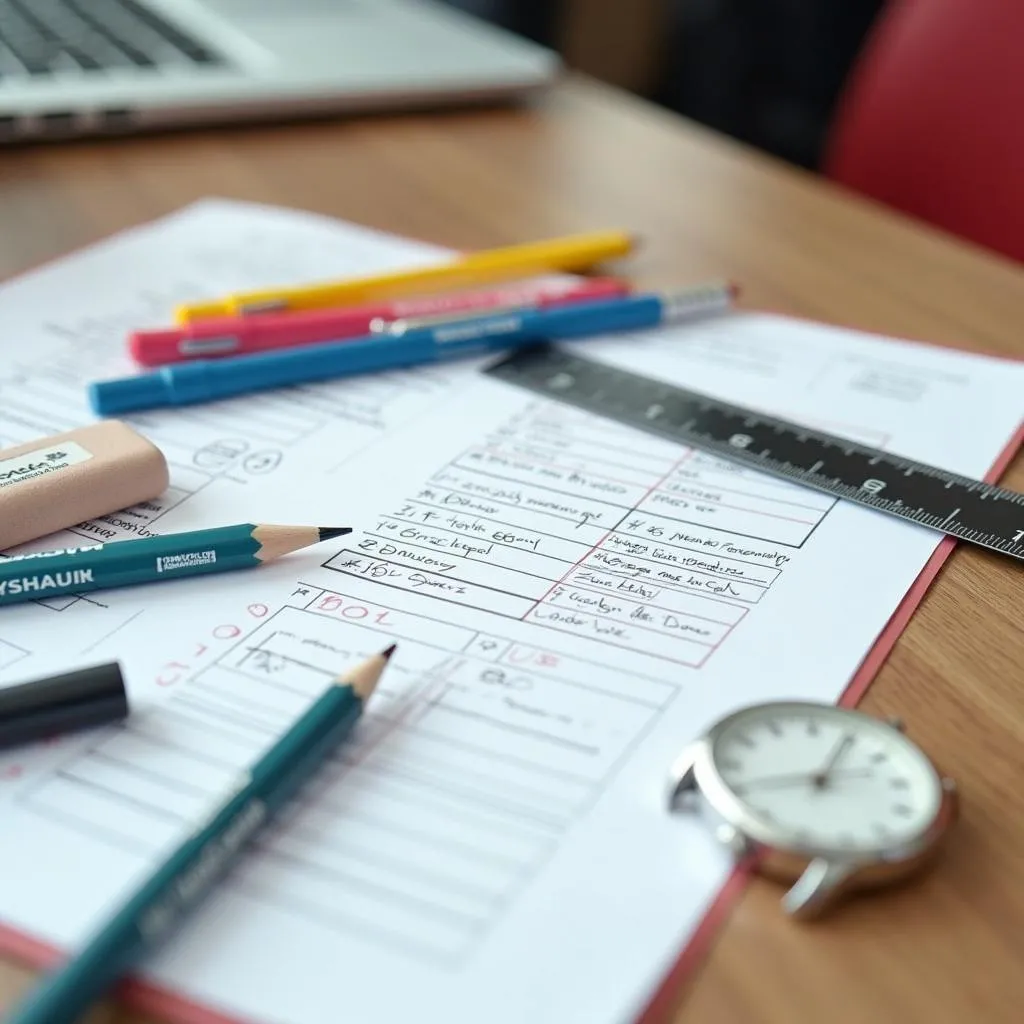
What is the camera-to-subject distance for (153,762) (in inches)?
16.2

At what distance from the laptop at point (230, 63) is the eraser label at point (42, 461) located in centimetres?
49

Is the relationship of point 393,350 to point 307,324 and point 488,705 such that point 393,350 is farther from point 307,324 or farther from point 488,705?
point 488,705

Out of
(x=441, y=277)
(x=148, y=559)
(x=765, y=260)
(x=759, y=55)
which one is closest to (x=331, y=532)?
(x=148, y=559)

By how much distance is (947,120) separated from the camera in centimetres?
109

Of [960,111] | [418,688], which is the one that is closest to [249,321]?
[418,688]

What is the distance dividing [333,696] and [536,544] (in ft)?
0.49

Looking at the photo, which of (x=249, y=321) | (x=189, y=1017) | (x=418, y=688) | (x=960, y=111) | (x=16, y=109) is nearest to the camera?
(x=189, y=1017)

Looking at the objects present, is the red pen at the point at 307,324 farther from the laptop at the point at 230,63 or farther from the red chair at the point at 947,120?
the red chair at the point at 947,120

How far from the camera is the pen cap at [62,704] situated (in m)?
0.41

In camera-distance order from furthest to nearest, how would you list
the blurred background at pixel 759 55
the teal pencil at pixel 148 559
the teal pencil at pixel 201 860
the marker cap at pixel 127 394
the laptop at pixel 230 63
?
the blurred background at pixel 759 55 < the laptop at pixel 230 63 < the marker cap at pixel 127 394 < the teal pencil at pixel 148 559 < the teal pencil at pixel 201 860

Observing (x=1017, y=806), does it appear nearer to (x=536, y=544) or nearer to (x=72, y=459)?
(x=536, y=544)

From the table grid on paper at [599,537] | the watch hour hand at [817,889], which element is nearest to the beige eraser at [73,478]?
the table grid on paper at [599,537]

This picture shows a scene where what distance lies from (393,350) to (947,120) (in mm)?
660

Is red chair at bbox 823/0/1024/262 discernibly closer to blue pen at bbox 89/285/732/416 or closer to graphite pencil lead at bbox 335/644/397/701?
blue pen at bbox 89/285/732/416
